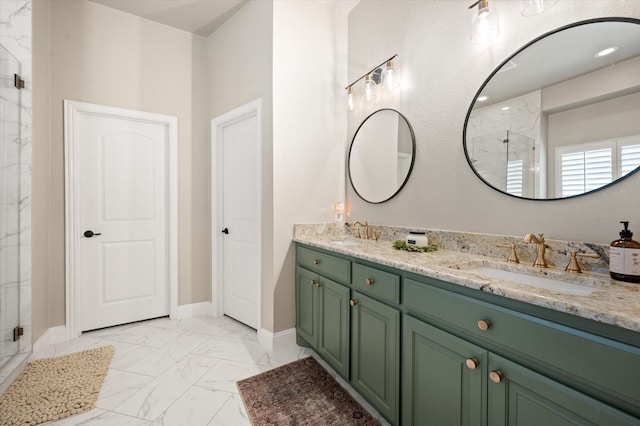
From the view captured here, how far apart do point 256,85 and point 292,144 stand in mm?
649

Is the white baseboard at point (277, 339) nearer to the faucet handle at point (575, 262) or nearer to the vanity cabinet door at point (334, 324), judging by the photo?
the vanity cabinet door at point (334, 324)

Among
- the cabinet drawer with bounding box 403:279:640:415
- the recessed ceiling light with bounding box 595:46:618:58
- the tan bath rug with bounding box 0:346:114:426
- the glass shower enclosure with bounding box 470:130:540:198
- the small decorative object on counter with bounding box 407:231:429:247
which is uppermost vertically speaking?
Result: the recessed ceiling light with bounding box 595:46:618:58

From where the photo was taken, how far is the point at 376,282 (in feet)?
5.13

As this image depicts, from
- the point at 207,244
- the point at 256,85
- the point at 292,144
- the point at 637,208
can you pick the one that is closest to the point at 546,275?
the point at 637,208

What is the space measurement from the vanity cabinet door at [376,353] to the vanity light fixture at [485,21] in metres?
1.61

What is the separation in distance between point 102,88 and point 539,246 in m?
3.70

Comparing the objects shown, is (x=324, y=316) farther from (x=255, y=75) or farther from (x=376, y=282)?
(x=255, y=75)

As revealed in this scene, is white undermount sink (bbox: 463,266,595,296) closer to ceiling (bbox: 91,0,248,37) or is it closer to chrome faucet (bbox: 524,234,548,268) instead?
chrome faucet (bbox: 524,234,548,268)

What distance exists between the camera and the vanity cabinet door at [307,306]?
2.17 metres

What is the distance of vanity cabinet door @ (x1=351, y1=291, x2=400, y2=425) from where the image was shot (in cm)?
143

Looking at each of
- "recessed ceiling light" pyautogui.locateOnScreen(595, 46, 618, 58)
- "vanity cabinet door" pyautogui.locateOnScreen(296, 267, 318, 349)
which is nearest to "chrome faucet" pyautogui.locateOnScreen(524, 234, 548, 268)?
"recessed ceiling light" pyautogui.locateOnScreen(595, 46, 618, 58)

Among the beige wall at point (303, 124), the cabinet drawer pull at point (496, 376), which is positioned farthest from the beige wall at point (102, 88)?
the cabinet drawer pull at point (496, 376)

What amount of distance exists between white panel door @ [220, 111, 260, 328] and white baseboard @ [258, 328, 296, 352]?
0.21 metres

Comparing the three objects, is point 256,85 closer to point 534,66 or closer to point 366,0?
point 366,0
